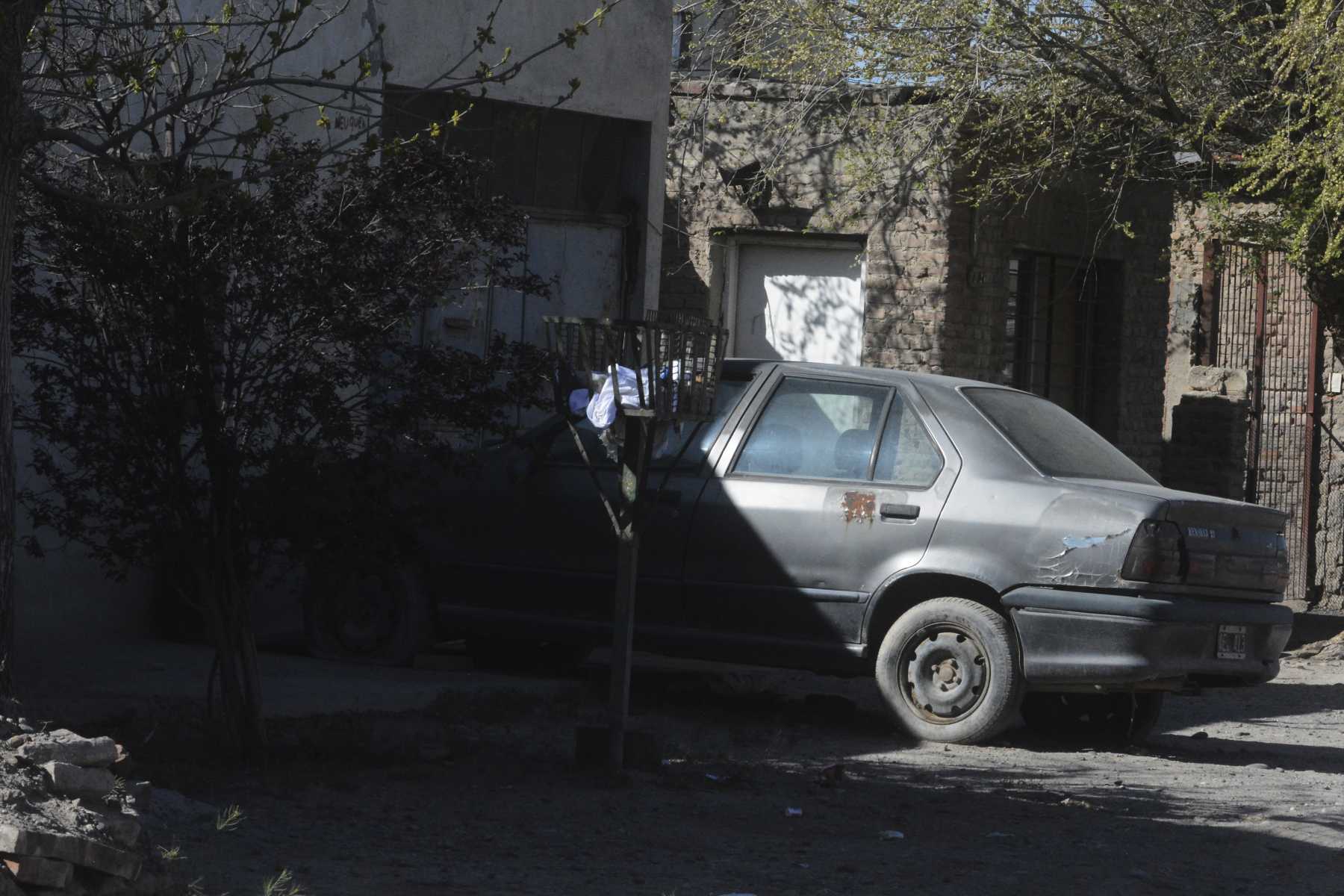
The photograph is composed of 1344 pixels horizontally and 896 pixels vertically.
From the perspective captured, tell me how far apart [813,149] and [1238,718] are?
245 inches

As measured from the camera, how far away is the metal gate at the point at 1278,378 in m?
15.2

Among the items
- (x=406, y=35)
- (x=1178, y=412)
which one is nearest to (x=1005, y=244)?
(x=1178, y=412)

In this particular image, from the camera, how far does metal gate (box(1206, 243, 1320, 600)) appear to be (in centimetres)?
1523

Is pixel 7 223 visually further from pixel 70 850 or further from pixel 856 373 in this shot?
pixel 856 373

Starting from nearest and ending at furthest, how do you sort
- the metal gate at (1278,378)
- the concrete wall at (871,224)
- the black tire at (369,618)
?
the black tire at (369,618) < the concrete wall at (871,224) < the metal gate at (1278,378)

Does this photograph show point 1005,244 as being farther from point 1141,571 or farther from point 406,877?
point 406,877

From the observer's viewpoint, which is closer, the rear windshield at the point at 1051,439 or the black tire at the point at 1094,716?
the rear windshield at the point at 1051,439

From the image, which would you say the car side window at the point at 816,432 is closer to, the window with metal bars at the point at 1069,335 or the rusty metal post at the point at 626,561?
the rusty metal post at the point at 626,561

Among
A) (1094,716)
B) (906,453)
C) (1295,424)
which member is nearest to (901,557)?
(906,453)

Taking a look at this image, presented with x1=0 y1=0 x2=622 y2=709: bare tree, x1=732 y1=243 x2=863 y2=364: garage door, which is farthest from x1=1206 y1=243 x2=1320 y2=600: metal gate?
x1=0 y1=0 x2=622 y2=709: bare tree

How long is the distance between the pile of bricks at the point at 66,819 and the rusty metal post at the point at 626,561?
205cm

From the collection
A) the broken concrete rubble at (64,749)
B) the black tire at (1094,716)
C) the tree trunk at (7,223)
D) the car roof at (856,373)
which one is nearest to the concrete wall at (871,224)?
the car roof at (856,373)

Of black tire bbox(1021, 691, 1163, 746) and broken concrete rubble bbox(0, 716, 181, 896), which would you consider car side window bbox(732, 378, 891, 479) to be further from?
broken concrete rubble bbox(0, 716, 181, 896)

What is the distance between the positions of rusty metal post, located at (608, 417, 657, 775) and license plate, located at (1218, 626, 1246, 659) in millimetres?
2656
